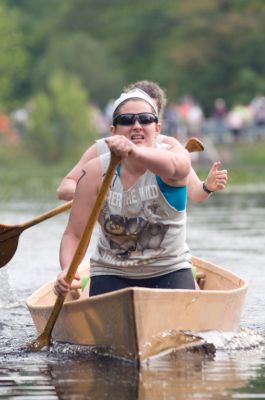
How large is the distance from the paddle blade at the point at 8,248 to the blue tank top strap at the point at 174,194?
2.42m

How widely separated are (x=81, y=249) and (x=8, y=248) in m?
2.44

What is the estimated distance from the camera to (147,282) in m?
9.50

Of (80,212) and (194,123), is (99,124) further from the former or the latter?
(80,212)

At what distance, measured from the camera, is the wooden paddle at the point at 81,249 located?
883 centimetres

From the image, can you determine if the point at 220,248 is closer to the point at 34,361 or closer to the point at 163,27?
the point at 34,361

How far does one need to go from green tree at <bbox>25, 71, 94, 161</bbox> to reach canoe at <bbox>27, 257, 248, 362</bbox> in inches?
1513

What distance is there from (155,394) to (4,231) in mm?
3620

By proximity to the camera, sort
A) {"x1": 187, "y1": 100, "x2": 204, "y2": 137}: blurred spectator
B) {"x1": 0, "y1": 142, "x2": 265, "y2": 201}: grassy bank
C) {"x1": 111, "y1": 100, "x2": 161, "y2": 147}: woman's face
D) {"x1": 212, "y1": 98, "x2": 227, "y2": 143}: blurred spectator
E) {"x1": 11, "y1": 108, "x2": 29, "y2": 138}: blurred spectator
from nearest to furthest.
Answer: {"x1": 111, "y1": 100, "x2": 161, "y2": 147}: woman's face, {"x1": 0, "y1": 142, "x2": 265, "y2": 201}: grassy bank, {"x1": 187, "y1": 100, "x2": 204, "y2": 137}: blurred spectator, {"x1": 212, "y1": 98, "x2": 227, "y2": 143}: blurred spectator, {"x1": 11, "y1": 108, "x2": 29, "y2": 138}: blurred spectator

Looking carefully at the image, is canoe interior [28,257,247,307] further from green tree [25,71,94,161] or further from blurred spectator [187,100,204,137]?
blurred spectator [187,100,204,137]

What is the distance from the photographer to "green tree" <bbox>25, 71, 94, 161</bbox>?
48312 mm

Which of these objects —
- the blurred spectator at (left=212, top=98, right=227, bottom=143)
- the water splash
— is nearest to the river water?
the water splash

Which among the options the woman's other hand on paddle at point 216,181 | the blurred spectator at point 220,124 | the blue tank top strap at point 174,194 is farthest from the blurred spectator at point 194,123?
the blue tank top strap at point 174,194

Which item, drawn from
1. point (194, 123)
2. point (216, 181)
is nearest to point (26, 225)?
point (216, 181)

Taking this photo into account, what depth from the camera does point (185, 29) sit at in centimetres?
7194
